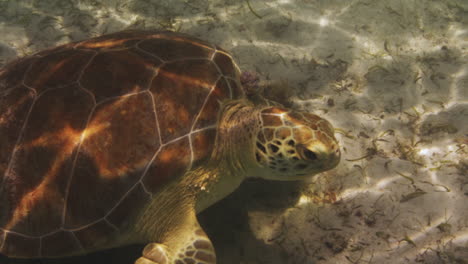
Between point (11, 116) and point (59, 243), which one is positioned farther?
point (11, 116)

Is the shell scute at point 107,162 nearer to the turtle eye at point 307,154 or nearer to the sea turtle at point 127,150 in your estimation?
the sea turtle at point 127,150

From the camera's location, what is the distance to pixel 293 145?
2057 mm

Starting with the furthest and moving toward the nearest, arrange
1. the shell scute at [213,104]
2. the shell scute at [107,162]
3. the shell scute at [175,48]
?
the shell scute at [175,48] < the shell scute at [213,104] < the shell scute at [107,162]

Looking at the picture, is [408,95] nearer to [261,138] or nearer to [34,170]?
[261,138]

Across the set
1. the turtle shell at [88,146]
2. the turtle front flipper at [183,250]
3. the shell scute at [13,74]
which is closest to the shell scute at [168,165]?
the turtle shell at [88,146]

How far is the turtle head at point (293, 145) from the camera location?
2010 millimetres

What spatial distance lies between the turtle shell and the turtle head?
1.39 feet

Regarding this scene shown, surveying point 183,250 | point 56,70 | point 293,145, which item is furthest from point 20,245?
point 293,145

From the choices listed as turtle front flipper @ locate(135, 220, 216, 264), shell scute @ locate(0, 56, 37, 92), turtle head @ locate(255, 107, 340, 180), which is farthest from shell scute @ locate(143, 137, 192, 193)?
shell scute @ locate(0, 56, 37, 92)

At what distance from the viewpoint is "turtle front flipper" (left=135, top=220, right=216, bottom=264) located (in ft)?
6.75

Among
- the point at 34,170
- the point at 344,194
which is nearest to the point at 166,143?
the point at 34,170

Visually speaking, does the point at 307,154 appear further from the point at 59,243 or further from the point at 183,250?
the point at 59,243

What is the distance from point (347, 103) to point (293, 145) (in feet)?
5.27

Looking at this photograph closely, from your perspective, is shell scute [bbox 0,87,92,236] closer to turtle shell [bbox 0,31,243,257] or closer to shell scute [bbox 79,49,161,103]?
turtle shell [bbox 0,31,243,257]
